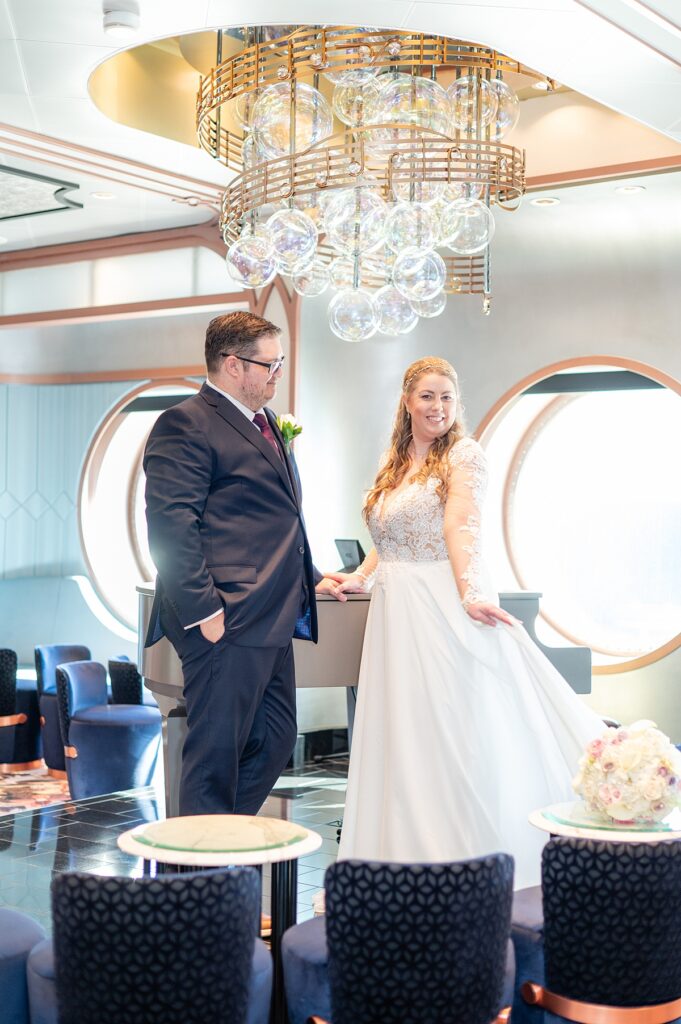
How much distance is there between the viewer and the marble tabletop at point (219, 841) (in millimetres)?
2514

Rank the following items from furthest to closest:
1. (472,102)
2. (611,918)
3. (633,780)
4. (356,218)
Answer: (472,102) < (356,218) < (633,780) < (611,918)

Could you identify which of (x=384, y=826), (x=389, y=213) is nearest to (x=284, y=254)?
(x=389, y=213)

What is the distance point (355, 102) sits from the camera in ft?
16.8

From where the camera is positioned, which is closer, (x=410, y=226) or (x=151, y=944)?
(x=151, y=944)

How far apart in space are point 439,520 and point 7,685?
650 centimetres

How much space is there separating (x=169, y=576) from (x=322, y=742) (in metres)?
5.11

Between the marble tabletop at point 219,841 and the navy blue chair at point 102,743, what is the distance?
561 centimetres

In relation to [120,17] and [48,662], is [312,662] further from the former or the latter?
[48,662]

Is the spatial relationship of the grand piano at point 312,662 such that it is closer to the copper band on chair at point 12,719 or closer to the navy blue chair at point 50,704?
the navy blue chair at point 50,704

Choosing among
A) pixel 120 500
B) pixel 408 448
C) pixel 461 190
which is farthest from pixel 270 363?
pixel 120 500

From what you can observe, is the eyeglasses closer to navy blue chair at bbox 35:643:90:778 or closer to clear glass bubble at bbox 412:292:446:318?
clear glass bubble at bbox 412:292:446:318

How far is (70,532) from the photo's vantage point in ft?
39.2

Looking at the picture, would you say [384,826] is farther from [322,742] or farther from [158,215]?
[158,215]

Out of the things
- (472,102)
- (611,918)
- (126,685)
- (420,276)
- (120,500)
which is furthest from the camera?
(120,500)
